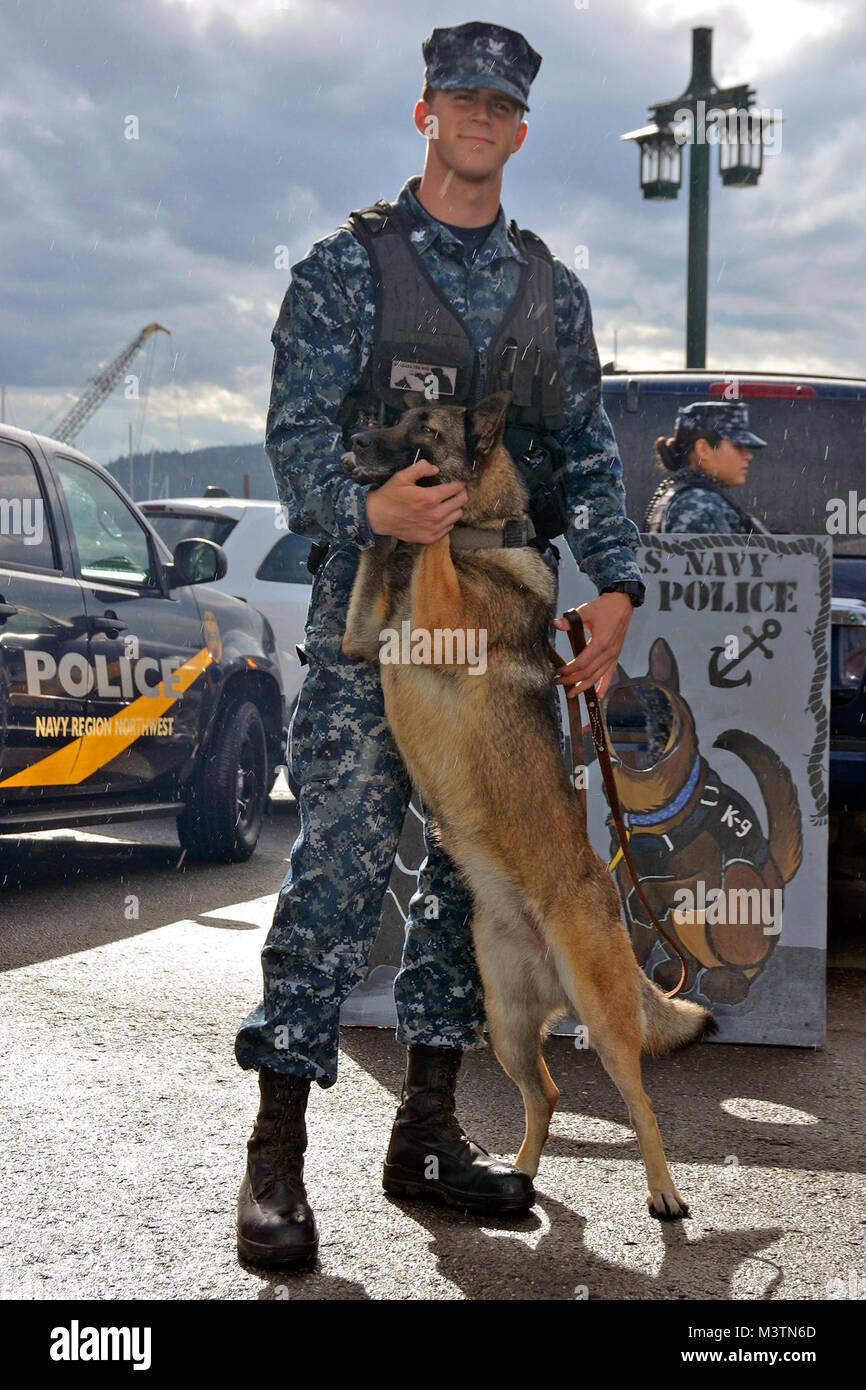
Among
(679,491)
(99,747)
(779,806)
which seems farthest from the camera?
(99,747)

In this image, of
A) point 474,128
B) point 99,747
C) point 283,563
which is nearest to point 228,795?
point 99,747

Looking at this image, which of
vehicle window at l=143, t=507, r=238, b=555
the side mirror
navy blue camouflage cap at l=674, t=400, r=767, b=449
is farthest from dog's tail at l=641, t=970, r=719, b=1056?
vehicle window at l=143, t=507, r=238, b=555

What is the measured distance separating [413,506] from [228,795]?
16.4ft

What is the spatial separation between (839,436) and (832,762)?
1854 millimetres

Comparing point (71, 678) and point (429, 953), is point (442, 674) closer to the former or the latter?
point (429, 953)

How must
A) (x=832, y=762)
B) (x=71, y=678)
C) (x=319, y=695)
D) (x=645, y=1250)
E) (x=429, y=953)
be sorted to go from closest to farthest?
(x=645, y=1250) → (x=319, y=695) → (x=429, y=953) → (x=832, y=762) → (x=71, y=678)

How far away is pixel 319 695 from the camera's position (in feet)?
9.35

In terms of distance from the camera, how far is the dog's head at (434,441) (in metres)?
2.76

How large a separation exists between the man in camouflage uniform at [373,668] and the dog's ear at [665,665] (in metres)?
1.15

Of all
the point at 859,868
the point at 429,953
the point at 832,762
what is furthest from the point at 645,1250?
the point at 859,868

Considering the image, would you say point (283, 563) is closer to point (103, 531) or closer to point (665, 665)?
point (103, 531)

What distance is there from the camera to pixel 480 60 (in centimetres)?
286

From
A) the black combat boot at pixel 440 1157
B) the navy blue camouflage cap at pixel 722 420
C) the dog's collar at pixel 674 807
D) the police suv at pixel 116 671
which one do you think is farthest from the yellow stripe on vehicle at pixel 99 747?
the black combat boot at pixel 440 1157

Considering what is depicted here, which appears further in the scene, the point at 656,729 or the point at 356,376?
the point at 656,729
